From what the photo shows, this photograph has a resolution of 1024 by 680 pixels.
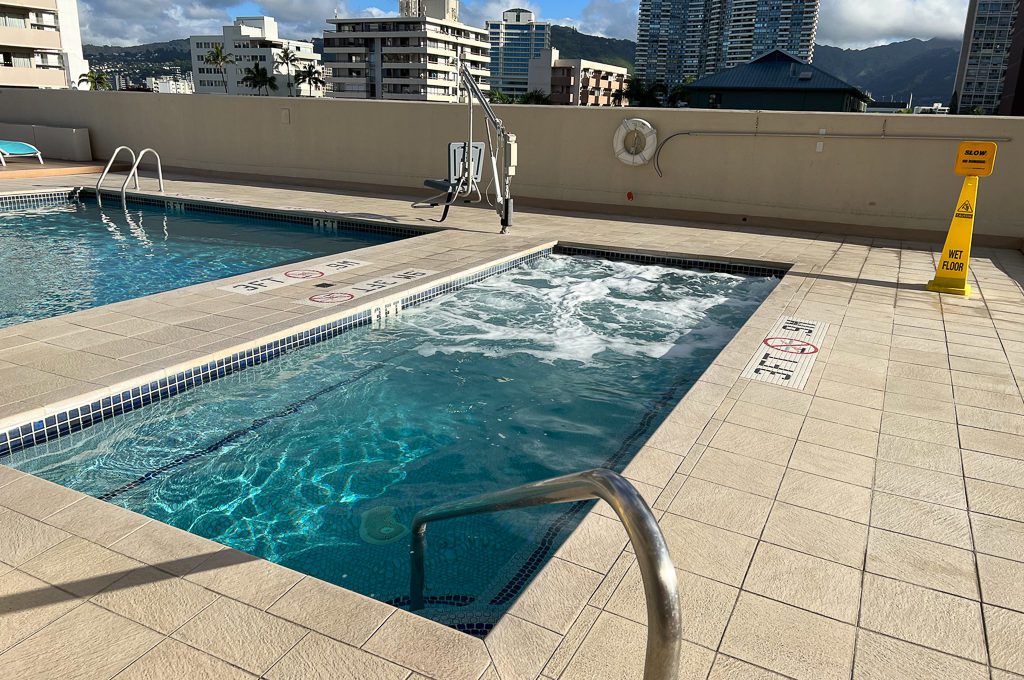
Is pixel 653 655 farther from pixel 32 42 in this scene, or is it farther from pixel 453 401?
pixel 32 42

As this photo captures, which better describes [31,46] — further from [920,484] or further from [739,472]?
[920,484]

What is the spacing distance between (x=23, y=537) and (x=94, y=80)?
69.7m

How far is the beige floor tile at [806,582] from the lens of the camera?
6.65ft

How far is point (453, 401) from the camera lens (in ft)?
14.0

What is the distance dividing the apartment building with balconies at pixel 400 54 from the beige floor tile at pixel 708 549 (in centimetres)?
6906

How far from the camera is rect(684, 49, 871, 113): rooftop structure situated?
115ft

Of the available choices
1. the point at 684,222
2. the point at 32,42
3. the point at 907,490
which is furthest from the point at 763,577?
the point at 32,42

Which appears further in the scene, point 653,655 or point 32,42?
point 32,42

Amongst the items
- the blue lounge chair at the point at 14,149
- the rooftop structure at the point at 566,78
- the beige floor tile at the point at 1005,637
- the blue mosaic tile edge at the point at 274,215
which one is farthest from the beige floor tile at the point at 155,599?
the rooftop structure at the point at 566,78

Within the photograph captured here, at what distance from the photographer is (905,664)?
1.81 m

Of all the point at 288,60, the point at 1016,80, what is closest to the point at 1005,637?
the point at 1016,80

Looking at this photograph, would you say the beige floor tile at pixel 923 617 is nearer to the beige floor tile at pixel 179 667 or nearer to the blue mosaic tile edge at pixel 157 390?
the beige floor tile at pixel 179 667

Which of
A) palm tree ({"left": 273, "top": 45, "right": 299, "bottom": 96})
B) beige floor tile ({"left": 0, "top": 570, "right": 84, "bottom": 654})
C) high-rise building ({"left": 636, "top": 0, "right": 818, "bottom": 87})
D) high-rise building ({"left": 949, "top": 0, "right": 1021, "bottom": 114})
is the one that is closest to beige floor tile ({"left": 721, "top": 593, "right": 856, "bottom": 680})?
beige floor tile ({"left": 0, "top": 570, "right": 84, "bottom": 654})

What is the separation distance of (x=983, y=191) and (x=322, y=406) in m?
7.98
